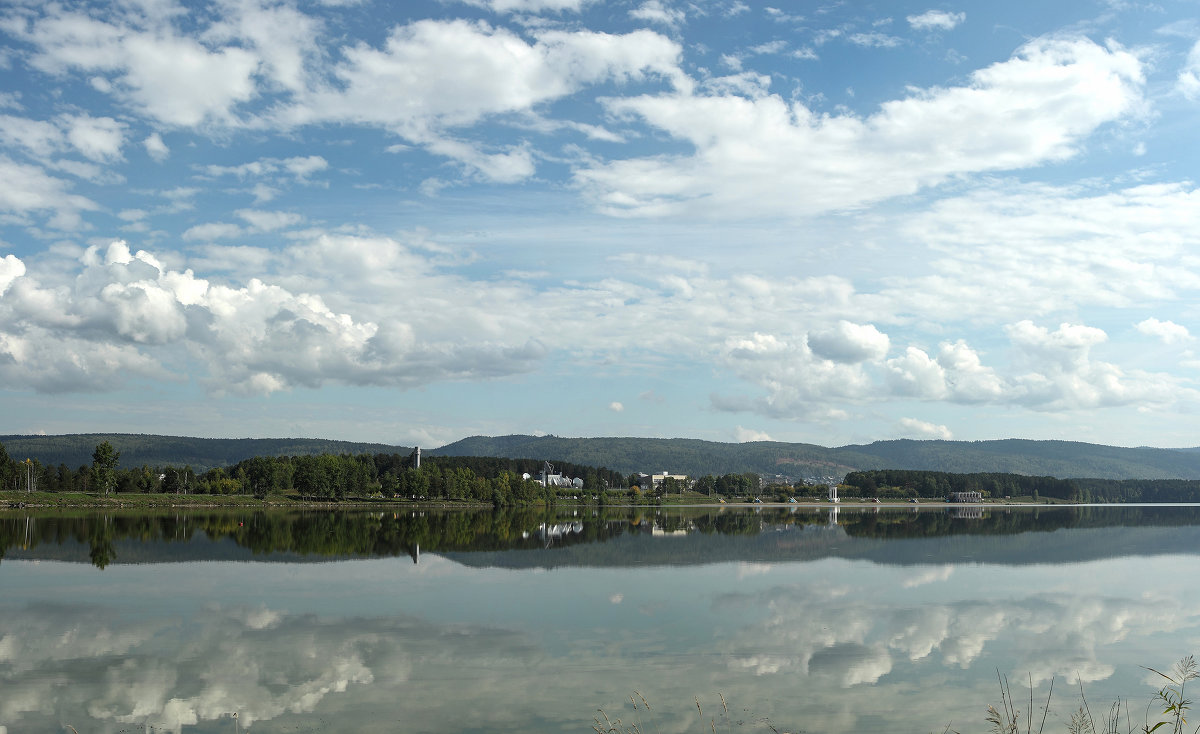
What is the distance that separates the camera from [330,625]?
75.1ft

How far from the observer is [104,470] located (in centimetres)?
11012

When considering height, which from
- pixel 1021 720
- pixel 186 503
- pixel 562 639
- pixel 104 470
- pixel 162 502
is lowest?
pixel 186 503

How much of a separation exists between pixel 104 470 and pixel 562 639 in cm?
10785

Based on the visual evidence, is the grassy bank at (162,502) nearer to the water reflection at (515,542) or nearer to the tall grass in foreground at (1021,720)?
the water reflection at (515,542)

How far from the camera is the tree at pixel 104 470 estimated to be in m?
110

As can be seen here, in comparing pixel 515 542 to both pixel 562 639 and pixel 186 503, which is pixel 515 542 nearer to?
pixel 562 639

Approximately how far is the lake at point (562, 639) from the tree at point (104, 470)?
73.4 metres

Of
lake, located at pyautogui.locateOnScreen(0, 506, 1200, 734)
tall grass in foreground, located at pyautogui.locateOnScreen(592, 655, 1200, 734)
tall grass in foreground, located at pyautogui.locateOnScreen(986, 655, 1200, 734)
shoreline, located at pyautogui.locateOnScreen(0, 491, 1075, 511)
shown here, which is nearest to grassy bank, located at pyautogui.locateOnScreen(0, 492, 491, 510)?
shoreline, located at pyautogui.locateOnScreen(0, 491, 1075, 511)

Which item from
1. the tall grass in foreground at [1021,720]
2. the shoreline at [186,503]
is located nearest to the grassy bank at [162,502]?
the shoreline at [186,503]

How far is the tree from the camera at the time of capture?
110 meters

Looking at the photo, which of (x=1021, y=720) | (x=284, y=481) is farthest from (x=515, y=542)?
(x=284, y=481)

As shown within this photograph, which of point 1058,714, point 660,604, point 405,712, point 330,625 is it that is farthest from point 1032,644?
point 330,625

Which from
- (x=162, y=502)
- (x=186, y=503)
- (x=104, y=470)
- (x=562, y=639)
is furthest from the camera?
(x=104, y=470)

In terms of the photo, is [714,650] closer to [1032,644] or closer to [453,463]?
[1032,644]
